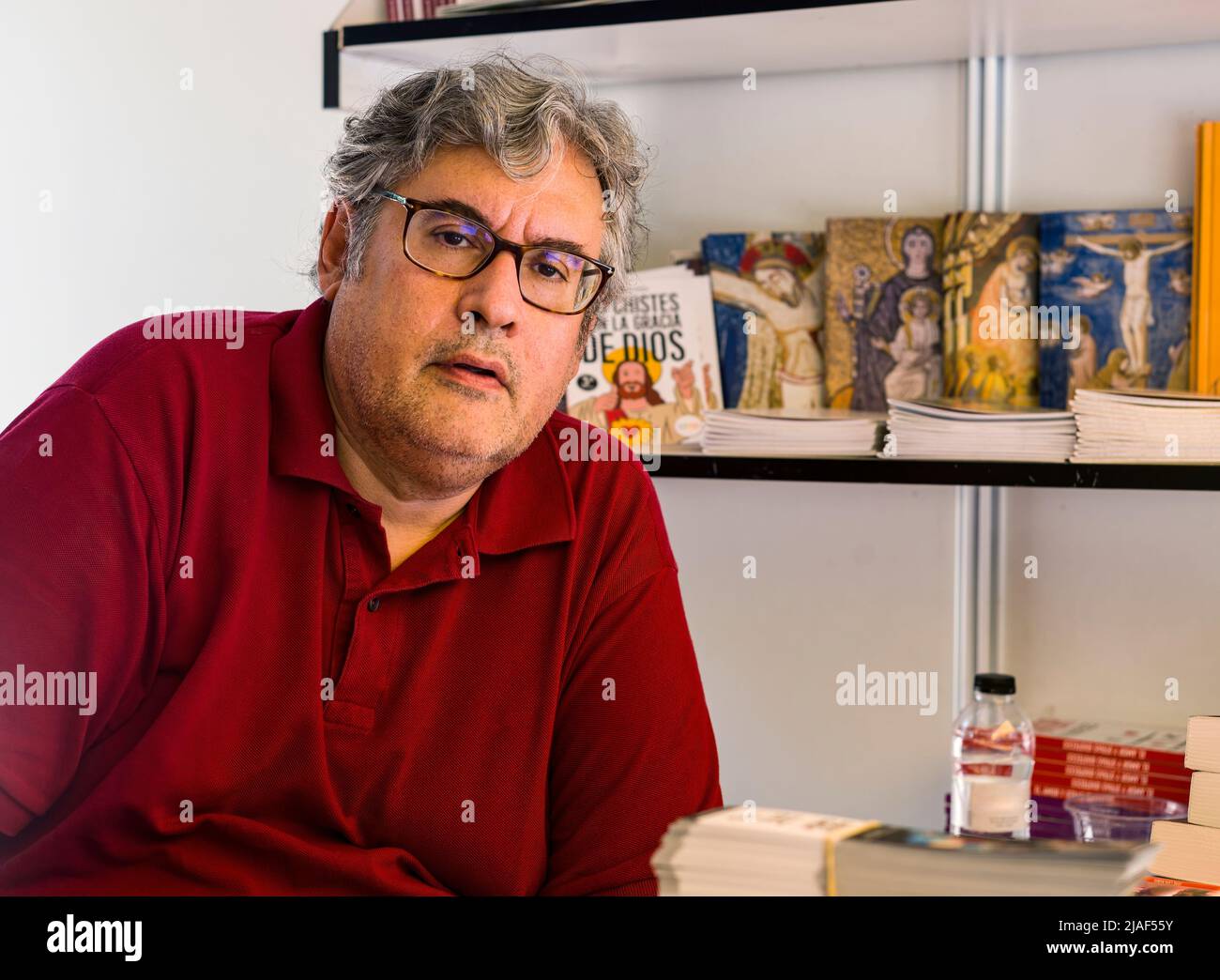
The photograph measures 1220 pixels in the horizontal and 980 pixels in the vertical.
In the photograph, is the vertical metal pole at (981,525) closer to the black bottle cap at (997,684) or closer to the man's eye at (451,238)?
the black bottle cap at (997,684)

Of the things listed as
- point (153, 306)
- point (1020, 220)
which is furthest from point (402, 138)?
point (153, 306)

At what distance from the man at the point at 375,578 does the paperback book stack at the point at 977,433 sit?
354mm

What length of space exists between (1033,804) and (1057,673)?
234 millimetres

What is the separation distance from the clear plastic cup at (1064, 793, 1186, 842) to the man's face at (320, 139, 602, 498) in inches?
30.4

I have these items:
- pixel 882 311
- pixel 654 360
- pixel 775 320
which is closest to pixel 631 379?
pixel 654 360

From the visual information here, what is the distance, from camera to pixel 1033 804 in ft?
4.95

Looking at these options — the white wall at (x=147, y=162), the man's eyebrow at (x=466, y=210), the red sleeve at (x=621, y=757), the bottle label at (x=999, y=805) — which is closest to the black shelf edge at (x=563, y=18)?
the man's eyebrow at (x=466, y=210)

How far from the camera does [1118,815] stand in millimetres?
1452

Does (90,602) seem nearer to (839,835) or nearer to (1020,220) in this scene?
(839,835)

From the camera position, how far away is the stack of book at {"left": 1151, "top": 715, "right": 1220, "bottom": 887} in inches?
50.8

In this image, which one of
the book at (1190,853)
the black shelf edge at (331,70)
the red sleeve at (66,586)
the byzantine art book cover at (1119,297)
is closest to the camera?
the red sleeve at (66,586)

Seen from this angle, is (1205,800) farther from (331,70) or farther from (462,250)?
(331,70)

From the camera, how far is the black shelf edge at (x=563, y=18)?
1.44 meters

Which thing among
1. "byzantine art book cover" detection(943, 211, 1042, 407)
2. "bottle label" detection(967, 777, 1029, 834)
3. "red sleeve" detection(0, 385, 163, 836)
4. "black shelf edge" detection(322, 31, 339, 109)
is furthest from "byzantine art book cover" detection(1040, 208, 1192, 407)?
"red sleeve" detection(0, 385, 163, 836)
